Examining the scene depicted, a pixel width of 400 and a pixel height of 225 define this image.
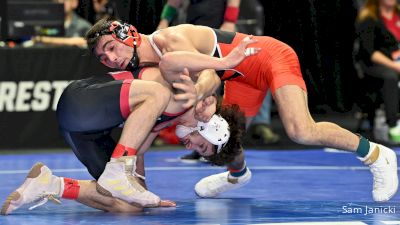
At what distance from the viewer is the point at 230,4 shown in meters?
8.05

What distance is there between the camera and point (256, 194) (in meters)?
6.21

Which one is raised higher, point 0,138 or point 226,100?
point 226,100

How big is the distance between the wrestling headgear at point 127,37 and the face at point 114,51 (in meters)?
0.02

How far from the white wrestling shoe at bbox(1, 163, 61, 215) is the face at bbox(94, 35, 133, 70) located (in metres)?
0.78

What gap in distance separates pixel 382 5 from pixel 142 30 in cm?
246

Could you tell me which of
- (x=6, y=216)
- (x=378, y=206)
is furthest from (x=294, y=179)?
(x=6, y=216)

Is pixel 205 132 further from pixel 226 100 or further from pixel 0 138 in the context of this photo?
pixel 0 138

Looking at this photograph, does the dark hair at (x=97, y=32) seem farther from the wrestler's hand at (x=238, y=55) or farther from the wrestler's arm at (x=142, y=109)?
the wrestler's hand at (x=238, y=55)

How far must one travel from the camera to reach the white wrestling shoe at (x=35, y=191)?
526 cm

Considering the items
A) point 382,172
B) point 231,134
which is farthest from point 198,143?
point 382,172

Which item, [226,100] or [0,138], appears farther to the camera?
[0,138]

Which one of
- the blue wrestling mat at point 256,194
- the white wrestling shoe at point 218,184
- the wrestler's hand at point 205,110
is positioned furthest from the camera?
the white wrestling shoe at point 218,184

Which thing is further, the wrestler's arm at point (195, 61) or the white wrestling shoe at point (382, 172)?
the white wrestling shoe at point (382, 172)

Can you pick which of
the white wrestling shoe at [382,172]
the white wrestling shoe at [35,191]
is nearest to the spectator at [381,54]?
the white wrestling shoe at [382,172]
